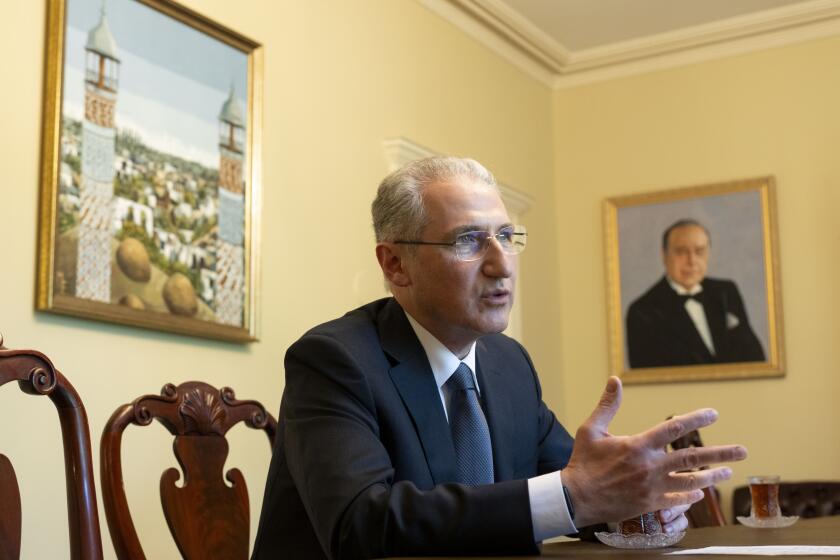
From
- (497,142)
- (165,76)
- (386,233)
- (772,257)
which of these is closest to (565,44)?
(497,142)

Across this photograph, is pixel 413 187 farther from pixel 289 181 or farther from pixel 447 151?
pixel 447 151

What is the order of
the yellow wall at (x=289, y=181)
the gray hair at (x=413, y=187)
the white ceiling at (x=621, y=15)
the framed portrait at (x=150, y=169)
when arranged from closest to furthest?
the gray hair at (x=413, y=187), the yellow wall at (x=289, y=181), the framed portrait at (x=150, y=169), the white ceiling at (x=621, y=15)

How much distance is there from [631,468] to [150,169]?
2.90m

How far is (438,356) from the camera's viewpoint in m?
2.59

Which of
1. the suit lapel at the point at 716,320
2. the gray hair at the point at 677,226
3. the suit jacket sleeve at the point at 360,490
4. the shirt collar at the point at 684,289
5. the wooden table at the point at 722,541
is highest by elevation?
the gray hair at the point at 677,226

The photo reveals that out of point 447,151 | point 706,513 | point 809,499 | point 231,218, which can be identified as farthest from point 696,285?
point 231,218

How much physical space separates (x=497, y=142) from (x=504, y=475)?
4588 millimetres

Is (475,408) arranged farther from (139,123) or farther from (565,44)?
(565,44)

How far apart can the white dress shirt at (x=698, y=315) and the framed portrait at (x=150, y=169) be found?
10.6 ft

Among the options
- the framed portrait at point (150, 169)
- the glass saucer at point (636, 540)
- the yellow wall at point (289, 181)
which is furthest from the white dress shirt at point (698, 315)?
the glass saucer at point (636, 540)

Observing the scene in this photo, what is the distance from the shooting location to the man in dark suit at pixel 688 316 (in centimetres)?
684

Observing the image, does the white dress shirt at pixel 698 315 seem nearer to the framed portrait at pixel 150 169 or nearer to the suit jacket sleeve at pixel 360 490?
the framed portrait at pixel 150 169

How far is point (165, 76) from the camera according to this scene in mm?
4469

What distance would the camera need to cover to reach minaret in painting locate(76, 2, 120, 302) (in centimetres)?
396
